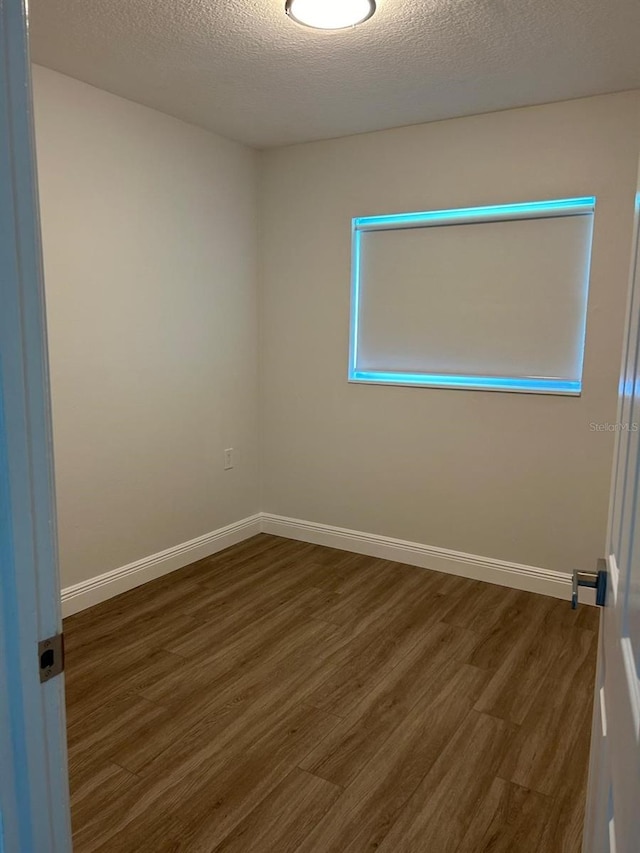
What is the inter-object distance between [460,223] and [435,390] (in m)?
0.91

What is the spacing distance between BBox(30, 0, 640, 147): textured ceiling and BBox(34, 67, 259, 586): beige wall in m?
0.28

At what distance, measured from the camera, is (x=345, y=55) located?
2459 mm

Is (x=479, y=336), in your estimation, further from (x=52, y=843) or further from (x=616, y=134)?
(x=52, y=843)

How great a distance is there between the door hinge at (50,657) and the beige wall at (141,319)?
2.17 m

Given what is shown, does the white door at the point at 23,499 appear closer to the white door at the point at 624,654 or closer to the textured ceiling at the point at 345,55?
the white door at the point at 624,654

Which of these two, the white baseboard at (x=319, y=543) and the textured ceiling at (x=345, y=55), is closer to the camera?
the textured ceiling at (x=345, y=55)

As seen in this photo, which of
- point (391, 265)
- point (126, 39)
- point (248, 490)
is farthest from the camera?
point (248, 490)

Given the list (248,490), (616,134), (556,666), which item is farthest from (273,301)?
(556,666)

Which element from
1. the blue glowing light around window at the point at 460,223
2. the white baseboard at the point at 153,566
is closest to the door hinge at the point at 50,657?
the white baseboard at the point at 153,566

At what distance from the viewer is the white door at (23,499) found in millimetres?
695

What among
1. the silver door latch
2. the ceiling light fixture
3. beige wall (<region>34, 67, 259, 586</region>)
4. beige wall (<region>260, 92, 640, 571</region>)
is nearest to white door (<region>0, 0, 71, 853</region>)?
the silver door latch

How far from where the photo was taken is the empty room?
1.91 meters

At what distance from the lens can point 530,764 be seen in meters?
1.99

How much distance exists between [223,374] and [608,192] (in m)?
2.29
